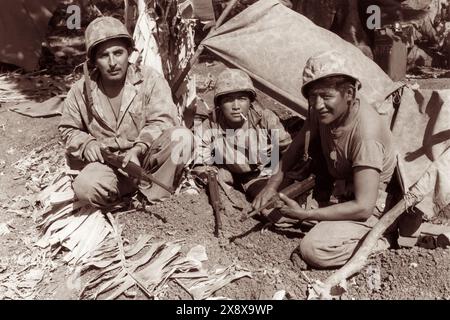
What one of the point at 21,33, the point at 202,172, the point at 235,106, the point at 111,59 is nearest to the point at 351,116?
the point at 235,106

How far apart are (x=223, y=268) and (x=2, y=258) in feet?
5.64

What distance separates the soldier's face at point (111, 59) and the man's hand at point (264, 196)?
138 centimetres

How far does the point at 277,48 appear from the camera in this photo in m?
4.92

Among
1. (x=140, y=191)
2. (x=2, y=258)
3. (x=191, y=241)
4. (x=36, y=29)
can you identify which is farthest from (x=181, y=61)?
(x=36, y=29)

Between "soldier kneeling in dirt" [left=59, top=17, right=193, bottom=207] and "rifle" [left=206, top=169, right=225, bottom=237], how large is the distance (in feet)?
0.80

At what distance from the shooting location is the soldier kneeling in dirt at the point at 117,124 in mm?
4172

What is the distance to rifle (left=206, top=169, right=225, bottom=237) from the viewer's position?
13.3ft

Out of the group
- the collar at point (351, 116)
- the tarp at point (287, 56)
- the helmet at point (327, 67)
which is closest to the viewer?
the helmet at point (327, 67)

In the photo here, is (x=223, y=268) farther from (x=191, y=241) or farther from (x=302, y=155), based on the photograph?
(x=302, y=155)

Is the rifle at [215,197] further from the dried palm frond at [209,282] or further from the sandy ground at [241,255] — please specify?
the dried palm frond at [209,282]

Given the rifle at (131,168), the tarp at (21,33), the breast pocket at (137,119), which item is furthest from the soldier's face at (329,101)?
the tarp at (21,33)

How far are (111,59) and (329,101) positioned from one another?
1682mm

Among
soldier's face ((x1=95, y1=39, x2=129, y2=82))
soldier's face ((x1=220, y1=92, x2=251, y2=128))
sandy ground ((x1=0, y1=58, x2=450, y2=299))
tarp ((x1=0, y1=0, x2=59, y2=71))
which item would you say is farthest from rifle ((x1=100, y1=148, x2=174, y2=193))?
tarp ((x1=0, y1=0, x2=59, y2=71))

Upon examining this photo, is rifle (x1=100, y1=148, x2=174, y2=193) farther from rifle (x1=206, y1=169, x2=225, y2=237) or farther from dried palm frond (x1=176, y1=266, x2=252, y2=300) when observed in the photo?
dried palm frond (x1=176, y1=266, x2=252, y2=300)
